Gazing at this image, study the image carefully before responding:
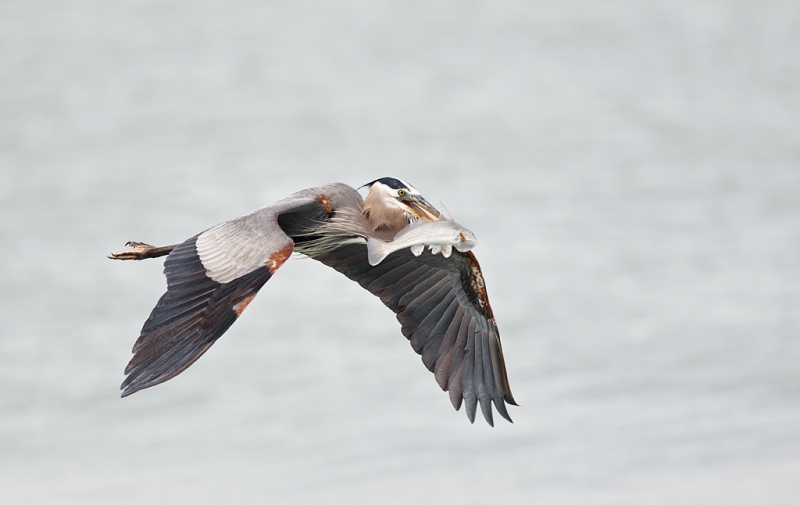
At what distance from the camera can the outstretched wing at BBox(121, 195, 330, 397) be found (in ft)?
23.3

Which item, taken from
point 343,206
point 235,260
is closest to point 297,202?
point 343,206

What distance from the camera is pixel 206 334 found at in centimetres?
714

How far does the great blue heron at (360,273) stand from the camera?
7.39 metres

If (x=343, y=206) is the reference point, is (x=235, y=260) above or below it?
below

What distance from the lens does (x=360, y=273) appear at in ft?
31.0

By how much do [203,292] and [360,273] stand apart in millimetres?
2150

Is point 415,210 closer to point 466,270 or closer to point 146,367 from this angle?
point 466,270

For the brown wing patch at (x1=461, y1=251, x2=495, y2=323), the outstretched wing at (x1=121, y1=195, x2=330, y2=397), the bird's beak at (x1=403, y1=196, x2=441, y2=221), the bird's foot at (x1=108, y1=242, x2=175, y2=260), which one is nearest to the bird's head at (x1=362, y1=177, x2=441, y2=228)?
the bird's beak at (x1=403, y1=196, x2=441, y2=221)

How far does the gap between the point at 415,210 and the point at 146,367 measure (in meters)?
2.46

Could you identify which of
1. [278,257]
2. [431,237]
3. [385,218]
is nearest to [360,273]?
[385,218]

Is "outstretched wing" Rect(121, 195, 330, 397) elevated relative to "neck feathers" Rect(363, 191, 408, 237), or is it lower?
lower

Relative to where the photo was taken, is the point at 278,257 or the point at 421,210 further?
the point at 421,210

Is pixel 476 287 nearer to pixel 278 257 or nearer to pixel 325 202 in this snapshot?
pixel 325 202

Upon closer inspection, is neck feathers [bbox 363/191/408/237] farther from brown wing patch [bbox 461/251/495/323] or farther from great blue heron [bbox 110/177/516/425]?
brown wing patch [bbox 461/251/495/323]
